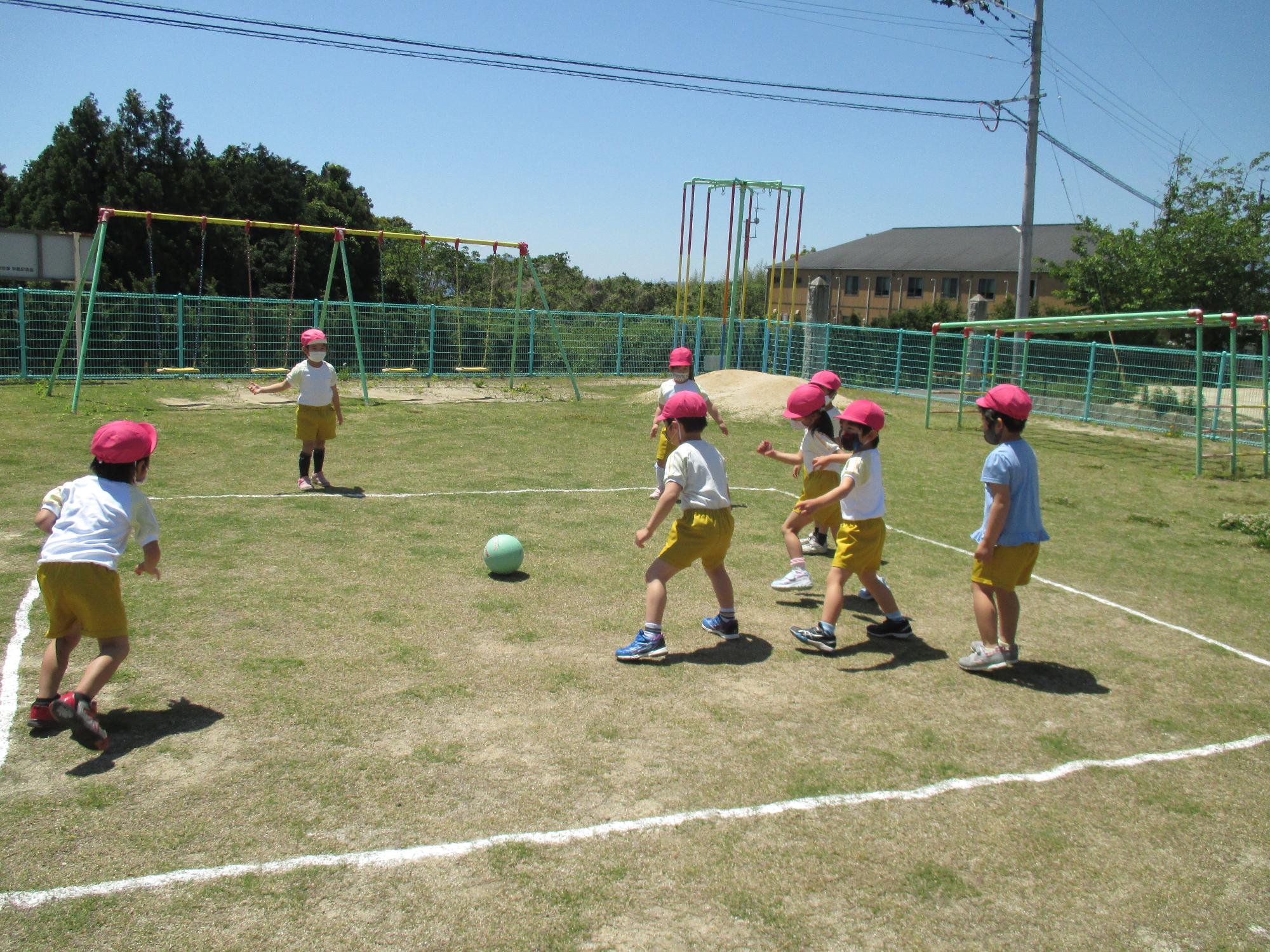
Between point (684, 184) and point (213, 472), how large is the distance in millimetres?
18045

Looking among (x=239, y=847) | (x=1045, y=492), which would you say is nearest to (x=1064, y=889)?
(x=239, y=847)

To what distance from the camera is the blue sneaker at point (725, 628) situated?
20.9 feet

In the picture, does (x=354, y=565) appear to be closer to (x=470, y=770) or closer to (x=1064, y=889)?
(x=470, y=770)

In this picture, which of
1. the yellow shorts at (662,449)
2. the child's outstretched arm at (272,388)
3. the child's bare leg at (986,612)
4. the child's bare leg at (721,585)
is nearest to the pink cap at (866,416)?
the child's bare leg at (986,612)

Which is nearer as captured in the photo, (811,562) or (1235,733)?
(1235,733)

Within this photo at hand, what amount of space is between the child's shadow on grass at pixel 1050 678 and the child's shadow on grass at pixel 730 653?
1.34 m

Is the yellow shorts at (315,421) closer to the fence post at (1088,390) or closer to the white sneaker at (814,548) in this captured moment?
the white sneaker at (814,548)

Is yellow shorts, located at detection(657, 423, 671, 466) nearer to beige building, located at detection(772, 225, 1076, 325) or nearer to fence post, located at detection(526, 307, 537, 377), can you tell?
fence post, located at detection(526, 307, 537, 377)

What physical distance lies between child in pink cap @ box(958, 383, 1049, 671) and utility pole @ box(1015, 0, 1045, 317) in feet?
72.0

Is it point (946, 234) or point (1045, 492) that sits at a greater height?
point (946, 234)

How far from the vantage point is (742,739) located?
4.91 m

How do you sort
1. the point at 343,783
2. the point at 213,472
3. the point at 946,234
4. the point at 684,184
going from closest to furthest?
the point at 343,783, the point at 213,472, the point at 684,184, the point at 946,234

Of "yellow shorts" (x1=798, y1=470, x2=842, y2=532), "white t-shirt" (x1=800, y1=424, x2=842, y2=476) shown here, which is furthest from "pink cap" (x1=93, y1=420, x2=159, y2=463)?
"white t-shirt" (x1=800, y1=424, x2=842, y2=476)

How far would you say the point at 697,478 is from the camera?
234 inches
